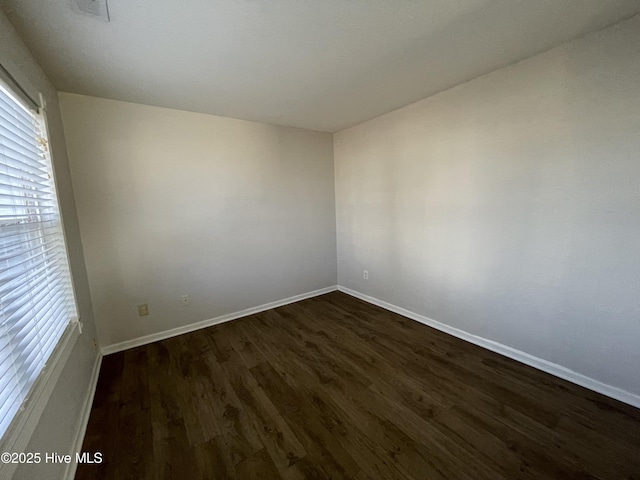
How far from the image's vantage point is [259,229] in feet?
10.5

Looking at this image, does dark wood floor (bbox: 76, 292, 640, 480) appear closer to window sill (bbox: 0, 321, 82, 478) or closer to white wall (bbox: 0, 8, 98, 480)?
white wall (bbox: 0, 8, 98, 480)

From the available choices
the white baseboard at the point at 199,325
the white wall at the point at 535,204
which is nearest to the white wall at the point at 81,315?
the white baseboard at the point at 199,325

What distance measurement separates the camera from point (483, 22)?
148 centimetres

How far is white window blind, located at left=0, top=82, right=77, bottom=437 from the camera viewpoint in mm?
970

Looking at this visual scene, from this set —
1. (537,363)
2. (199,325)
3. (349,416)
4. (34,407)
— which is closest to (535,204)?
(537,363)

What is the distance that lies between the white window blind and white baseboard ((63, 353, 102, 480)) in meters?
0.55

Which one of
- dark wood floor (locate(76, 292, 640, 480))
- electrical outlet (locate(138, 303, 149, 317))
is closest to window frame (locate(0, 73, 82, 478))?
dark wood floor (locate(76, 292, 640, 480))

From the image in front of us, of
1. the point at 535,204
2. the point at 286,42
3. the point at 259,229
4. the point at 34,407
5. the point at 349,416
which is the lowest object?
the point at 349,416

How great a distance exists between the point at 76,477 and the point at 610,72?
3.76m

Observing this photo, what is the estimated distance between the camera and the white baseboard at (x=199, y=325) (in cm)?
247

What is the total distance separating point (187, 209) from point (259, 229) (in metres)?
0.83

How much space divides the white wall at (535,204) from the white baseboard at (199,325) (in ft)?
4.78

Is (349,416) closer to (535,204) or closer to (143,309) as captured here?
(535,204)

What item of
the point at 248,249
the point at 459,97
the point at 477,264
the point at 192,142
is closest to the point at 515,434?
the point at 477,264
